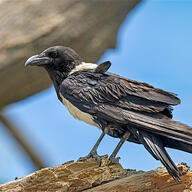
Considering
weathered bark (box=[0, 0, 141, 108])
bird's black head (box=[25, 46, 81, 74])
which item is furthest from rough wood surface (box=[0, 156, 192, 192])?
weathered bark (box=[0, 0, 141, 108])

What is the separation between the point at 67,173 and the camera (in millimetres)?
4613

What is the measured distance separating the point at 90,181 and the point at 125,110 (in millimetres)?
723

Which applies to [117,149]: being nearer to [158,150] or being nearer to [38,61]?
[158,150]

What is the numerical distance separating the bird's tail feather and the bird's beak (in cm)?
143

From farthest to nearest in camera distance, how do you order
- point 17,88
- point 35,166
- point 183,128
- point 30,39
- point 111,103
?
point 35,166
point 17,88
point 30,39
point 111,103
point 183,128

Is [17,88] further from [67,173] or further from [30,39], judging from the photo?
[67,173]

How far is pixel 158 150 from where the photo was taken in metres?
4.61

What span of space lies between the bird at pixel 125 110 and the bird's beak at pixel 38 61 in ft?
1.06

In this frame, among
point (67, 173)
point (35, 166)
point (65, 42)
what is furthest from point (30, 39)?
point (67, 173)

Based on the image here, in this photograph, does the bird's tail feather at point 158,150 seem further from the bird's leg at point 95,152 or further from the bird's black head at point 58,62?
the bird's black head at point 58,62

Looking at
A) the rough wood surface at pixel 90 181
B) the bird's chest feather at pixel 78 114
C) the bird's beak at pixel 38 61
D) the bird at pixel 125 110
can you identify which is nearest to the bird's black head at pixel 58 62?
the bird's beak at pixel 38 61

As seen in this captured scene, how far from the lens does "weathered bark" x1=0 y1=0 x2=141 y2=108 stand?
23.4 feet

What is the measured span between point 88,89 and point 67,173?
89cm

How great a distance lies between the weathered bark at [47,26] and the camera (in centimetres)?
714
